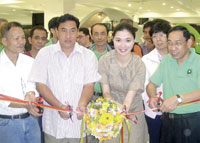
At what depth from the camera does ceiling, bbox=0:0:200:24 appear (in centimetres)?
1312

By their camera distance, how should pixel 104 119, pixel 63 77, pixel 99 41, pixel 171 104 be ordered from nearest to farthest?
pixel 104 119 → pixel 171 104 → pixel 63 77 → pixel 99 41

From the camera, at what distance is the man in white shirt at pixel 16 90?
2.44 metres

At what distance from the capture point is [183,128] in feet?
8.26

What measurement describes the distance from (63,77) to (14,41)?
0.64 meters

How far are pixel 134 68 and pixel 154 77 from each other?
0.24 meters

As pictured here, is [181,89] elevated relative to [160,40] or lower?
lower

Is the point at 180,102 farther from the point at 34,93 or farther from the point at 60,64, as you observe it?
the point at 34,93

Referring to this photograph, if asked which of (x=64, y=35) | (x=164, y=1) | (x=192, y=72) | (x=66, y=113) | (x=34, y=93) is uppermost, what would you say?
(x=164, y=1)

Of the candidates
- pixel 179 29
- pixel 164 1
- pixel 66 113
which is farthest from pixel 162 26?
pixel 164 1

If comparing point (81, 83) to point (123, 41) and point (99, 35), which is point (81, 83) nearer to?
point (123, 41)

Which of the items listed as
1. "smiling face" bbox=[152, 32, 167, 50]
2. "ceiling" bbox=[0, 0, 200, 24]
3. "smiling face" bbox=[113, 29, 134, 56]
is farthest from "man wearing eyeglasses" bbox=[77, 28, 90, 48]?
"ceiling" bbox=[0, 0, 200, 24]

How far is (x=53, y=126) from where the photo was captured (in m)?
2.67

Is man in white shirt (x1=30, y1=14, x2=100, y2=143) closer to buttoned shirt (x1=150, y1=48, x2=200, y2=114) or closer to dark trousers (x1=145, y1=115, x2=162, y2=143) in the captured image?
buttoned shirt (x1=150, y1=48, x2=200, y2=114)

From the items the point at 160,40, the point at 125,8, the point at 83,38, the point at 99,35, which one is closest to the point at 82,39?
Result: the point at 83,38
